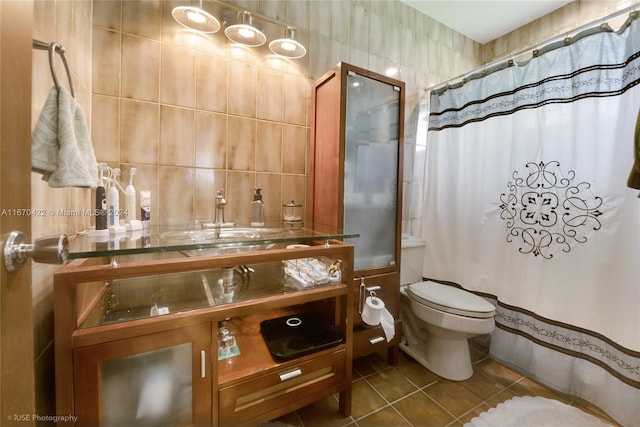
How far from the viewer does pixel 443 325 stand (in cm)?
147

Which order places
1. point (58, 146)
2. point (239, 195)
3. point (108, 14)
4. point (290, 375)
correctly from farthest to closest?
point (239, 195) → point (108, 14) → point (290, 375) → point (58, 146)

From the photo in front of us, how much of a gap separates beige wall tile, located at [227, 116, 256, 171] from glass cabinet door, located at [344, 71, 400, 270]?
0.55m

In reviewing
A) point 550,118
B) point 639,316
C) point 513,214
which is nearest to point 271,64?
point 550,118

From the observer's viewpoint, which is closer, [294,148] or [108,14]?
[108,14]

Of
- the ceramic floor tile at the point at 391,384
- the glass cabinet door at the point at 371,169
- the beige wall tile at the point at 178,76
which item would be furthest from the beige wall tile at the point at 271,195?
Result: the ceramic floor tile at the point at 391,384

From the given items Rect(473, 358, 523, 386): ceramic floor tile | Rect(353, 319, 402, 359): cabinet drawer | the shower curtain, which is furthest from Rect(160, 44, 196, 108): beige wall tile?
Rect(473, 358, 523, 386): ceramic floor tile

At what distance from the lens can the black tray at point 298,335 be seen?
3.56ft

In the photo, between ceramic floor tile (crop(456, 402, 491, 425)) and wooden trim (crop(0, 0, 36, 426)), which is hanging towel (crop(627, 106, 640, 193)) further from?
wooden trim (crop(0, 0, 36, 426))

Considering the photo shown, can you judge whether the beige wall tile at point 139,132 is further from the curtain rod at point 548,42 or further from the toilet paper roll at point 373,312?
the curtain rod at point 548,42

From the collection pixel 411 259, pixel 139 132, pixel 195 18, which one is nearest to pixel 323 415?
pixel 411 259

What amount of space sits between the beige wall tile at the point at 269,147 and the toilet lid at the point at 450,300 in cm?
119

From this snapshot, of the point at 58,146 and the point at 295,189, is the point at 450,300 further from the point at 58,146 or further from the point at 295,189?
the point at 58,146

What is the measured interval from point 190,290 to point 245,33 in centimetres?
131

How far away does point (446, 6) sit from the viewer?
1992mm
